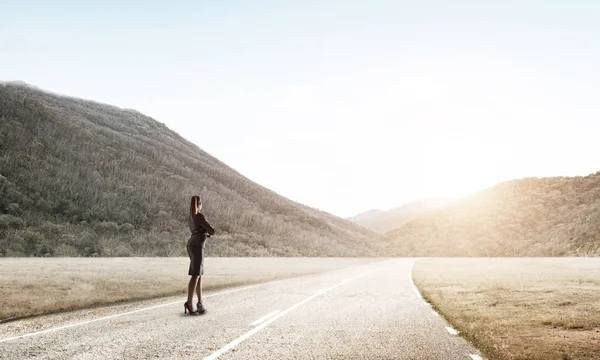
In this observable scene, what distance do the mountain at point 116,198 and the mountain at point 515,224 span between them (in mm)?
18966

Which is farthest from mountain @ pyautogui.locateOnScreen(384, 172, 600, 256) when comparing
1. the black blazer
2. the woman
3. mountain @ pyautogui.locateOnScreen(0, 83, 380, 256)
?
the black blazer

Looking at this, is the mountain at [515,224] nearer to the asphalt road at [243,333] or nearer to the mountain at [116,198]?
the mountain at [116,198]

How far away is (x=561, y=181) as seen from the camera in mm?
180125

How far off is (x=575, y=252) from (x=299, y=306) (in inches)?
4796

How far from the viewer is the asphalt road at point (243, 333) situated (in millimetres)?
8906

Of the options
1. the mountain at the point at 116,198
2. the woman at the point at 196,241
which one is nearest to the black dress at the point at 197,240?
the woman at the point at 196,241

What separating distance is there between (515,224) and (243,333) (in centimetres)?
16568

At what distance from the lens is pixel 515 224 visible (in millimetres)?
163000

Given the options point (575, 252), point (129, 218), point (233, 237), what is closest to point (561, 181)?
point (575, 252)

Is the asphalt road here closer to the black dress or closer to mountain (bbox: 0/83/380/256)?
the black dress

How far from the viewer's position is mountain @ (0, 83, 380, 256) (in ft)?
254

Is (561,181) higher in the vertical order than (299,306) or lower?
higher

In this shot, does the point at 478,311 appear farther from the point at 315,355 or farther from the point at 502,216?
the point at 502,216

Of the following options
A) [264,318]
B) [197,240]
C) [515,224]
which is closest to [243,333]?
[264,318]
